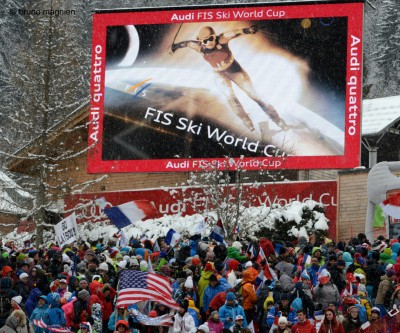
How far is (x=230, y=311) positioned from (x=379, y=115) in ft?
83.4

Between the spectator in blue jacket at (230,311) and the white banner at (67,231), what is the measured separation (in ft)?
25.3

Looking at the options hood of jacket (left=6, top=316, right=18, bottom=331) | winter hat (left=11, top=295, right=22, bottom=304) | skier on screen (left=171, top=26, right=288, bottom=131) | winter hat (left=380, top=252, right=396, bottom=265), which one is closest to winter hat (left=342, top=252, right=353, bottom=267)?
winter hat (left=380, top=252, right=396, bottom=265)

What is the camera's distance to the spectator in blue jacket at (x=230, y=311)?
17672 millimetres

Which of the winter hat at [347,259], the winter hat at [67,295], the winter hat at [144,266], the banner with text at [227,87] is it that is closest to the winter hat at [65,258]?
the winter hat at [144,266]

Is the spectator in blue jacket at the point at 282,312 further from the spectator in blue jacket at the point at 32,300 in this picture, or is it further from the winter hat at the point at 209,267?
the spectator in blue jacket at the point at 32,300

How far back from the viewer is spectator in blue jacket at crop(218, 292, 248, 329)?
1767 centimetres

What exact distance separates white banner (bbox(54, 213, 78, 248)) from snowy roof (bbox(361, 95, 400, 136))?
1723cm

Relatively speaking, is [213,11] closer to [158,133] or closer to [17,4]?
[158,133]

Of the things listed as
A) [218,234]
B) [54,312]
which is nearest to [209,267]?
[54,312]

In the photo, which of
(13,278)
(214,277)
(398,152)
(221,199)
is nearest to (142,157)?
(221,199)

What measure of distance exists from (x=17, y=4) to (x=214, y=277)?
56054mm

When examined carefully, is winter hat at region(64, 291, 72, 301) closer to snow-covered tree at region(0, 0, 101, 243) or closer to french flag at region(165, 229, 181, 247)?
french flag at region(165, 229, 181, 247)

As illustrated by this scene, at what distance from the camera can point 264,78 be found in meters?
36.6

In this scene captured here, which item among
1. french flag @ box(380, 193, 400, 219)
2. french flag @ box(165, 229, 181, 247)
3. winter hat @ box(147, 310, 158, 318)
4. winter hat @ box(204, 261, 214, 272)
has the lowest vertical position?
winter hat @ box(147, 310, 158, 318)
